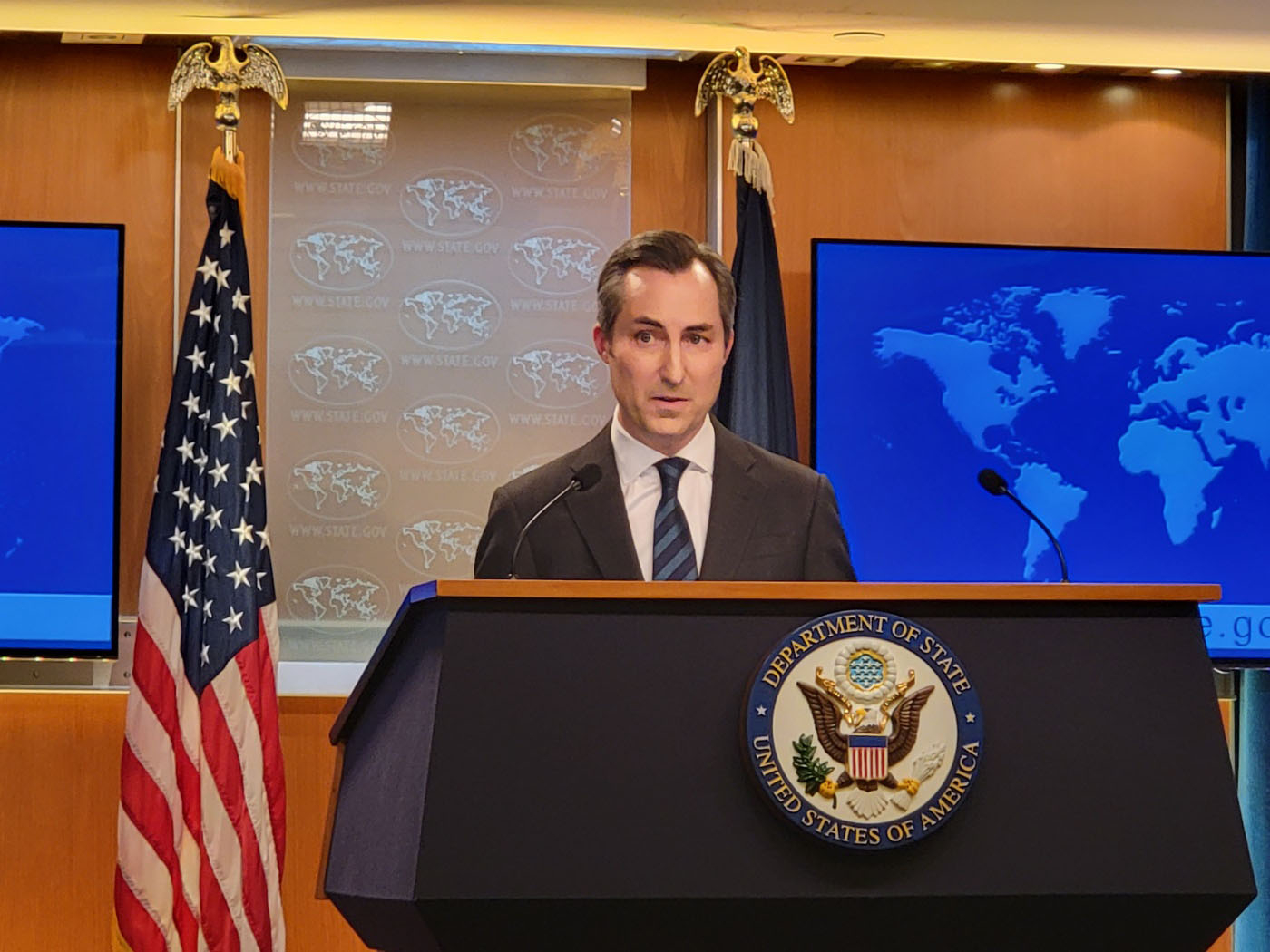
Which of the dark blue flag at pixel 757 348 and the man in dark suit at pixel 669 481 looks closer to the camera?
the man in dark suit at pixel 669 481

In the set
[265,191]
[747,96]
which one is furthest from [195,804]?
[747,96]

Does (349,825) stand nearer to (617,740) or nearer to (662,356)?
(617,740)

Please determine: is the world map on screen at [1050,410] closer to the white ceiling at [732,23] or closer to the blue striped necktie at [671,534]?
the white ceiling at [732,23]

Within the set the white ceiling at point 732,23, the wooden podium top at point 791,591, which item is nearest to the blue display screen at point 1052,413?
the white ceiling at point 732,23

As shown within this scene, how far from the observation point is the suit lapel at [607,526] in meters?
2.86

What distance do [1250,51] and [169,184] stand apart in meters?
3.36

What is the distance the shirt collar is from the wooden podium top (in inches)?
47.3

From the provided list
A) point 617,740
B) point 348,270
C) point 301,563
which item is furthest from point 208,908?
point 617,740

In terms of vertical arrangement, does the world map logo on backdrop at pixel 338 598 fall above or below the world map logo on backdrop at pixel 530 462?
below

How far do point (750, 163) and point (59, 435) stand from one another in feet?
6.94

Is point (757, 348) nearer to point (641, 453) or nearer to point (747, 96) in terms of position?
point (747, 96)

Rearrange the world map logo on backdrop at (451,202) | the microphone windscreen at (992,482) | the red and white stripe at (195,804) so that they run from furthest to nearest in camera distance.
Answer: the world map logo on backdrop at (451,202) < the red and white stripe at (195,804) < the microphone windscreen at (992,482)

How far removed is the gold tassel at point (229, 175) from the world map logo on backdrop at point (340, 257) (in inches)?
13.8

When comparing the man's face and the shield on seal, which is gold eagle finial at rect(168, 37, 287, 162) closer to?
the man's face
